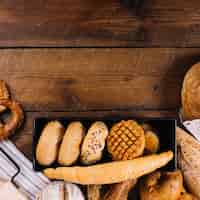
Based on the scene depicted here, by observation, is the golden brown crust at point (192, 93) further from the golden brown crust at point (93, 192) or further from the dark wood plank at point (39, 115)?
the golden brown crust at point (93, 192)

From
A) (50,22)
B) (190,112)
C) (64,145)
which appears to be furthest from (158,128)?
(50,22)

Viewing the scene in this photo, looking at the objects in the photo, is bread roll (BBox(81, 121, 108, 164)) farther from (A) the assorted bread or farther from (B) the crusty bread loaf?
(B) the crusty bread loaf

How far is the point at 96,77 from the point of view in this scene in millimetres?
1118

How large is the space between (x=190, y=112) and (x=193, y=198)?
19 cm

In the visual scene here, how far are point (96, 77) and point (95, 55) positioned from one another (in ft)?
0.17

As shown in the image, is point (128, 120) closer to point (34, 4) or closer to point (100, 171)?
point (100, 171)

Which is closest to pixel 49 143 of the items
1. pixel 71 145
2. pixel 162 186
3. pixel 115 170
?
pixel 71 145

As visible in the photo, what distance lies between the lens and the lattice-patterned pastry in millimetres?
1001

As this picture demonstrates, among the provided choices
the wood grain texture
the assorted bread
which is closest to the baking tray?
the assorted bread

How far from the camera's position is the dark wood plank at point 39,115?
1.11 metres

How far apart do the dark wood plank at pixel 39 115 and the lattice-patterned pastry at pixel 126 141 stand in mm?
95

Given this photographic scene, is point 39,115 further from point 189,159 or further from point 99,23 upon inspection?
point 189,159

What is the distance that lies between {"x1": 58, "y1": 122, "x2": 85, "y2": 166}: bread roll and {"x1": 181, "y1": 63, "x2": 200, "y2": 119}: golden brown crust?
25cm

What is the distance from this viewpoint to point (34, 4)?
1107 mm
